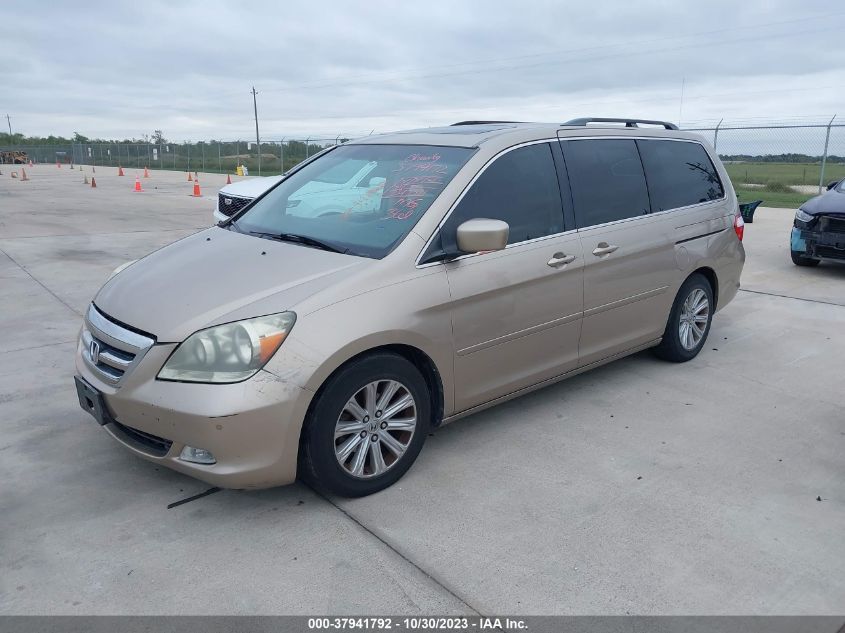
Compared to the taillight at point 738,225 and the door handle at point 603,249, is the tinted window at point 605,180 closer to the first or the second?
the door handle at point 603,249

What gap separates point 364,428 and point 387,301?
62 centimetres

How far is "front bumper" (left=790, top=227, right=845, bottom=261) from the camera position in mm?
8508

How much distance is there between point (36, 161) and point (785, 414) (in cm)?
6258

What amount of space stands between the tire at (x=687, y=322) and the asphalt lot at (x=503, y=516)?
0.59 ft

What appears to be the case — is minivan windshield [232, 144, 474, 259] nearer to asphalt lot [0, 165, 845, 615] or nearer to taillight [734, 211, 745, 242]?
asphalt lot [0, 165, 845, 615]

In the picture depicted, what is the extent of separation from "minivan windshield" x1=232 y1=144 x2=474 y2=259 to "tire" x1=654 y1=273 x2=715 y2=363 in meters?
2.23

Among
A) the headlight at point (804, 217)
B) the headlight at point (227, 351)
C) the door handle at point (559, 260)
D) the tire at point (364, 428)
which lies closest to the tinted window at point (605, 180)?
the door handle at point (559, 260)

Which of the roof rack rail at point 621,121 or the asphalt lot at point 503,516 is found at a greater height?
the roof rack rail at point 621,121

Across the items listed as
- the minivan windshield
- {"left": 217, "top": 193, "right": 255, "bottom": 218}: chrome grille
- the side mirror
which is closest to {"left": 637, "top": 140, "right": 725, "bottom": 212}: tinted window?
the minivan windshield

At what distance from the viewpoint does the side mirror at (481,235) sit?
3551 mm

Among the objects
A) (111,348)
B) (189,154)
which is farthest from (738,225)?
(189,154)

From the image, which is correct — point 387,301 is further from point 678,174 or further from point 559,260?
point 678,174

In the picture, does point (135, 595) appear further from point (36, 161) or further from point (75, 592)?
point (36, 161)

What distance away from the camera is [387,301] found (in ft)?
11.1
